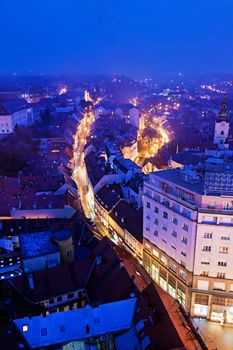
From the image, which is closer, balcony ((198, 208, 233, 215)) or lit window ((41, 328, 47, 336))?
lit window ((41, 328, 47, 336))

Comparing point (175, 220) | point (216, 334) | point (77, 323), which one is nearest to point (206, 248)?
point (175, 220)

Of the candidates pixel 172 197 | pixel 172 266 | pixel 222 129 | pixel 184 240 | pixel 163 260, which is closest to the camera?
pixel 184 240

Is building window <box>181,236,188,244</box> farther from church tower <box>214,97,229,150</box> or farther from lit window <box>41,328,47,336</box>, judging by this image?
church tower <box>214,97,229,150</box>

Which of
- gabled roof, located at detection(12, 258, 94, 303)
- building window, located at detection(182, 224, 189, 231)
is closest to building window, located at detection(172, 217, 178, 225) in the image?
building window, located at detection(182, 224, 189, 231)

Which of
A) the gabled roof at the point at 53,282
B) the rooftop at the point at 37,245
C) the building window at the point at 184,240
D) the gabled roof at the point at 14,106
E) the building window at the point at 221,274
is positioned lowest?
the building window at the point at 221,274

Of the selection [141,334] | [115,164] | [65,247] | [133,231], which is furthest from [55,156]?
[141,334]

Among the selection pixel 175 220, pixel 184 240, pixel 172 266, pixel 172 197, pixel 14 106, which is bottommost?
pixel 172 266

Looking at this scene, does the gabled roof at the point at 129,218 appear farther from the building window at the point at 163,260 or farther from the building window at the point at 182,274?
the building window at the point at 182,274

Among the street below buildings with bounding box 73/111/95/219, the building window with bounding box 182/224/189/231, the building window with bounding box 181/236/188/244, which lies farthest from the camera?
the street below buildings with bounding box 73/111/95/219

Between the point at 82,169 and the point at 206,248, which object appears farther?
the point at 82,169

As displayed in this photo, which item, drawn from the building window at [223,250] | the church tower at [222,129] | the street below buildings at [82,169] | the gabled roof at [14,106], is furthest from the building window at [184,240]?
the gabled roof at [14,106]

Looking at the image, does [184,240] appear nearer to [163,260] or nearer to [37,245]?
[163,260]

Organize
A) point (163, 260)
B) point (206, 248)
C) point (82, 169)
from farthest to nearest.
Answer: point (82, 169) → point (163, 260) → point (206, 248)
